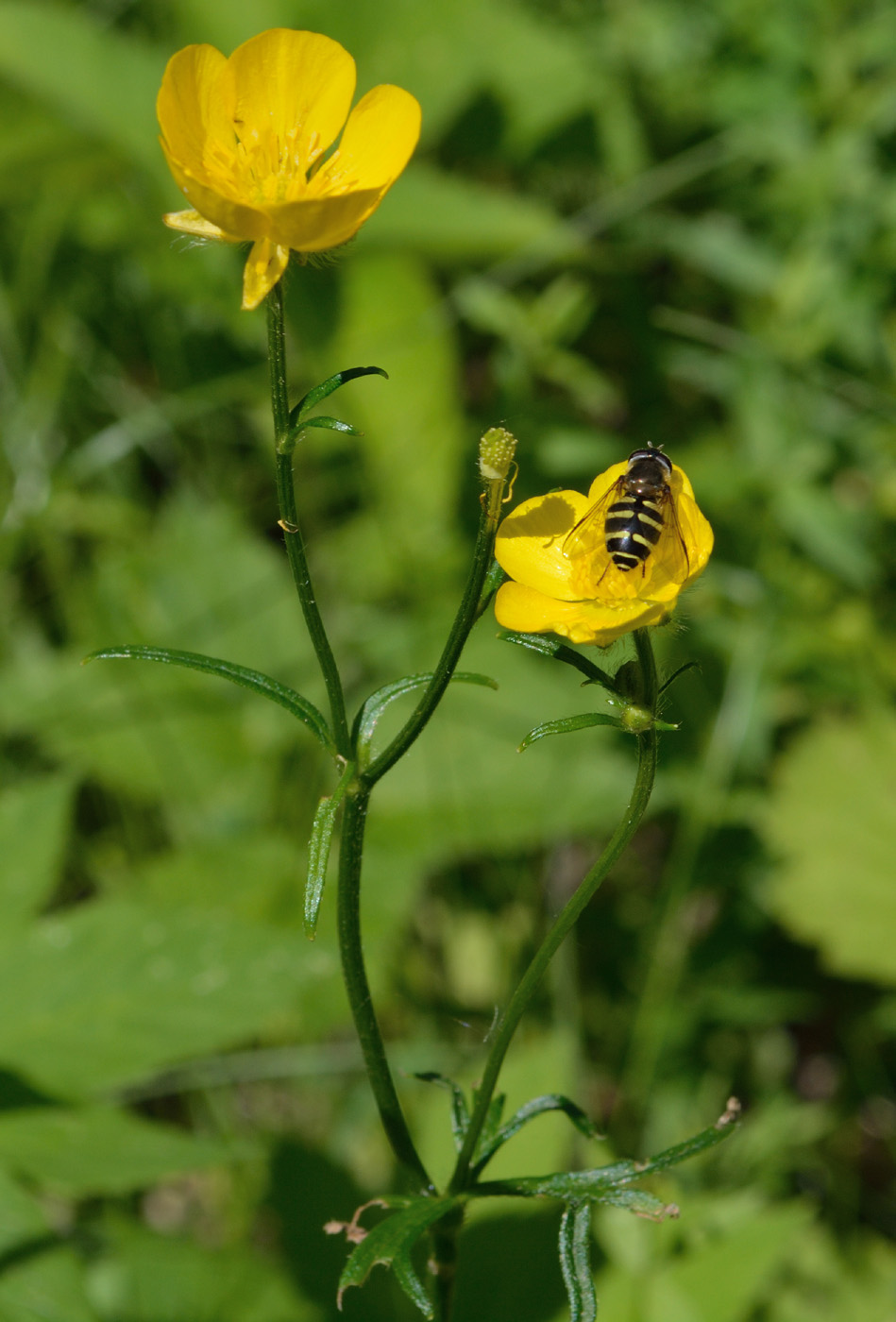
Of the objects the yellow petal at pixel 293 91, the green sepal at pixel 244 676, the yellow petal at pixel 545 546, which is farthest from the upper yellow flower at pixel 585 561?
the yellow petal at pixel 293 91

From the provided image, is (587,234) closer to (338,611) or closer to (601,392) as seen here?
(601,392)

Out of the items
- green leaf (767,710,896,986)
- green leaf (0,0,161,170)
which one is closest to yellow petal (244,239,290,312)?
green leaf (767,710,896,986)

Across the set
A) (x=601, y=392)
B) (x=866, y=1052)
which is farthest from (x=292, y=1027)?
(x=601, y=392)

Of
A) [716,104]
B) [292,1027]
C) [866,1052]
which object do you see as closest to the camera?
[292,1027]

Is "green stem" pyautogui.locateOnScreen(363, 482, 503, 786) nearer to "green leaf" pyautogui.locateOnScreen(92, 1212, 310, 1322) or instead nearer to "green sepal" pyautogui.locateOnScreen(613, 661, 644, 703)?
"green sepal" pyautogui.locateOnScreen(613, 661, 644, 703)

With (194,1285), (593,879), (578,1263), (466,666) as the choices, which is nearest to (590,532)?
(593,879)
